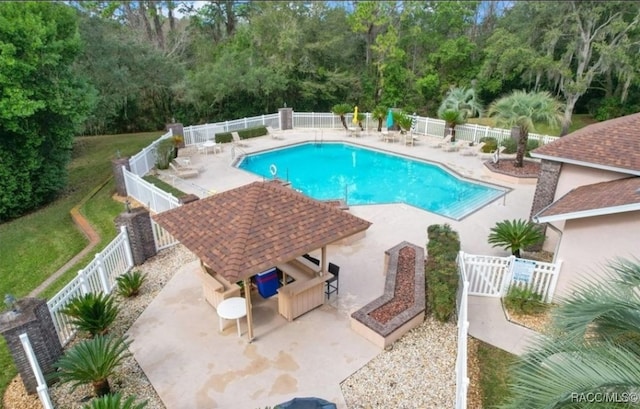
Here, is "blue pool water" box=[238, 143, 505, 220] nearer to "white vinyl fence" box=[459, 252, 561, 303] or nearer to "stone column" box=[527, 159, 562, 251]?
"stone column" box=[527, 159, 562, 251]

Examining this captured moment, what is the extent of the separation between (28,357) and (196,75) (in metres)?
22.9

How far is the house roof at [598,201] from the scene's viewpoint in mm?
7266

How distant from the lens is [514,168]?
17.2 meters

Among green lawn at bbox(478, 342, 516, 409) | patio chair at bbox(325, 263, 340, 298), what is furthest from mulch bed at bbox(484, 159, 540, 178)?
patio chair at bbox(325, 263, 340, 298)

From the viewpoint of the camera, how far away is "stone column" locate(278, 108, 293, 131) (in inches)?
1022

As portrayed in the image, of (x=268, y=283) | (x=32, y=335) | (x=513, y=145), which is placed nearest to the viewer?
(x=32, y=335)

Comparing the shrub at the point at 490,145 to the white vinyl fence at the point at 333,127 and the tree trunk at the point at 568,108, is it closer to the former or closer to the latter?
the white vinyl fence at the point at 333,127

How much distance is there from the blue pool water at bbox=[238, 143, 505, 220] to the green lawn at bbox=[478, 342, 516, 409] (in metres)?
6.52

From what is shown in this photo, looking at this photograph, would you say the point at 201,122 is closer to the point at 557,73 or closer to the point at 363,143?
the point at 363,143

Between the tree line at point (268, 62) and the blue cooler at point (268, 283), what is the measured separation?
10063 millimetres

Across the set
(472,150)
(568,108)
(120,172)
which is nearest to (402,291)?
(120,172)

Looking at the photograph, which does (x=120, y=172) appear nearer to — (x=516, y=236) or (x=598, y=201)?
(x=516, y=236)

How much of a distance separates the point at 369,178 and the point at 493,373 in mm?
13073

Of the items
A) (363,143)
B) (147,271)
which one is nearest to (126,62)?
(363,143)
